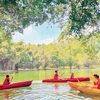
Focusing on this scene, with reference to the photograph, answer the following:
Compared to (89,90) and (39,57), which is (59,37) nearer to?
(89,90)

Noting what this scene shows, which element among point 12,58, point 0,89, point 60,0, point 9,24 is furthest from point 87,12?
point 12,58

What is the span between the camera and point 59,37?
13.9 metres

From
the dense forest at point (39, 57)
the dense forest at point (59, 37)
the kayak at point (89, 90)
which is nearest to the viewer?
the dense forest at point (59, 37)

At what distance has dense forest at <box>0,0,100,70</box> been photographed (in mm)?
7320

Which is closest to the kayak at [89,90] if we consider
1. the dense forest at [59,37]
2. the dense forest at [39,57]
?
the dense forest at [59,37]

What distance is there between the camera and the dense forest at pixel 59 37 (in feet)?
24.0

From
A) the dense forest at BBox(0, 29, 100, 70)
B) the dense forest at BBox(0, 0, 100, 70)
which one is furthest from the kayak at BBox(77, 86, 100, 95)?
the dense forest at BBox(0, 29, 100, 70)

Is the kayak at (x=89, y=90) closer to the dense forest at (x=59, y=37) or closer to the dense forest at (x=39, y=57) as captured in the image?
the dense forest at (x=59, y=37)

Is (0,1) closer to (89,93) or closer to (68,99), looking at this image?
(68,99)

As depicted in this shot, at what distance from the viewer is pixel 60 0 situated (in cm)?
669

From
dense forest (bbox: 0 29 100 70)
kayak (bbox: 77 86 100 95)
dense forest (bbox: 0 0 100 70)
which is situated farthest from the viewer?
dense forest (bbox: 0 29 100 70)

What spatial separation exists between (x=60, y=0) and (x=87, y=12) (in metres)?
1.13

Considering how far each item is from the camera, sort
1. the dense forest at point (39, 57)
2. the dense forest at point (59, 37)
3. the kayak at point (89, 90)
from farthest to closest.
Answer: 1. the dense forest at point (39, 57)
2. the kayak at point (89, 90)
3. the dense forest at point (59, 37)

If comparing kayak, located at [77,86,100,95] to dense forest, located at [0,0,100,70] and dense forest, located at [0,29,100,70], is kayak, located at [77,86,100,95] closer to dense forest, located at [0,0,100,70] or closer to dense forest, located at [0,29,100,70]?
dense forest, located at [0,0,100,70]
